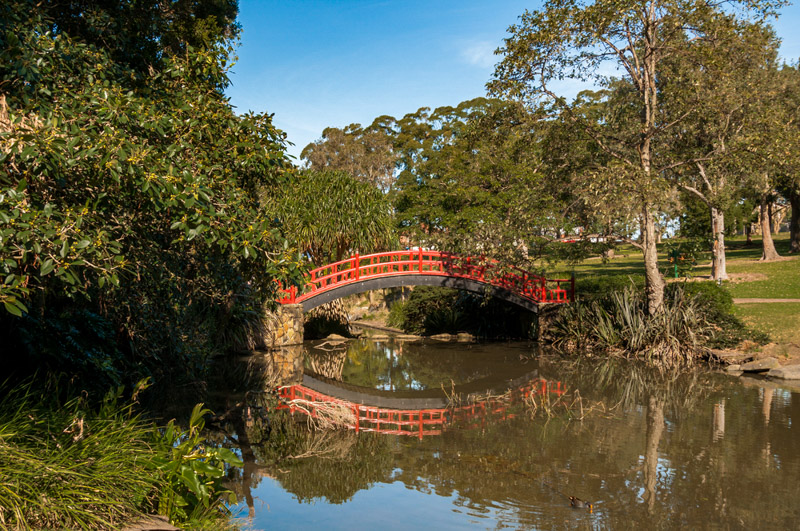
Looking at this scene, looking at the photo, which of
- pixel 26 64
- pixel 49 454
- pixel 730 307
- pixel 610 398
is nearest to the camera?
pixel 49 454

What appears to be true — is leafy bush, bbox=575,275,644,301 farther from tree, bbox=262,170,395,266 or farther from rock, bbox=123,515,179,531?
rock, bbox=123,515,179,531

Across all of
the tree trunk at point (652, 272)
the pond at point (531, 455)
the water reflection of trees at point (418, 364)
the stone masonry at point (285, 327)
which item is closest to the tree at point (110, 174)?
the pond at point (531, 455)

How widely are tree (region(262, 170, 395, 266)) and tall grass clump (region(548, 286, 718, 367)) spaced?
8.64 meters

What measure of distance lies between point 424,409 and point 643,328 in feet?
26.6

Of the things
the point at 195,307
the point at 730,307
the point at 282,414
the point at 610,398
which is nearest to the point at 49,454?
the point at 282,414

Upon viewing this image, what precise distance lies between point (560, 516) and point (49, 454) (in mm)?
5649

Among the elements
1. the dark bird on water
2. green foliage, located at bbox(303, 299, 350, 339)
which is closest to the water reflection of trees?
green foliage, located at bbox(303, 299, 350, 339)

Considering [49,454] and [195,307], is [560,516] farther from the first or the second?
[195,307]

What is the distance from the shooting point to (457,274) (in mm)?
23406

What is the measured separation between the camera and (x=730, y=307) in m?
Answer: 19.1

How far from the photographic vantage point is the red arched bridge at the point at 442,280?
2269 cm

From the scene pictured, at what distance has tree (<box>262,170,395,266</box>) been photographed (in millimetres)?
25297

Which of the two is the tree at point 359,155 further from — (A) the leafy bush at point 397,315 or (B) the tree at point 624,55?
(B) the tree at point 624,55

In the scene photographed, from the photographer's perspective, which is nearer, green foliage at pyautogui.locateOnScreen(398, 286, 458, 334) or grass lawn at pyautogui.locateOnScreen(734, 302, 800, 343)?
grass lawn at pyautogui.locateOnScreen(734, 302, 800, 343)
